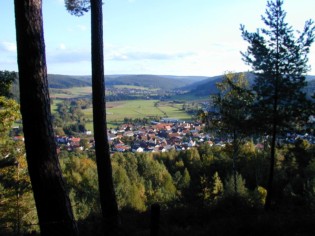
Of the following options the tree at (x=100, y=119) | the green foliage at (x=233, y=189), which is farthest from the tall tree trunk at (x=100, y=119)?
the green foliage at (x=233, y=189)

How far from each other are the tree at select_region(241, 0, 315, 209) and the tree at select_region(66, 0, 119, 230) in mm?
7470

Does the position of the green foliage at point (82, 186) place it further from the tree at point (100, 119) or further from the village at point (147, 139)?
the village at point (147, 139)

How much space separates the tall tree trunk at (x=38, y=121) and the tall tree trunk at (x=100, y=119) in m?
2.26

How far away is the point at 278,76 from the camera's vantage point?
40.4 ft

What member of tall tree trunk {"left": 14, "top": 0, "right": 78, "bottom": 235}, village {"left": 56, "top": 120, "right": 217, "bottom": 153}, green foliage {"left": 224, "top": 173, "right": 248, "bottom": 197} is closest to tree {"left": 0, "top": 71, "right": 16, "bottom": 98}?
tall tree trunk {"left": 14, "top": 0, "right": 78, "bottom": 235}

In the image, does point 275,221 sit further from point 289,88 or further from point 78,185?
point 78,185

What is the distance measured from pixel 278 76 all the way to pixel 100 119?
8238 millimetres

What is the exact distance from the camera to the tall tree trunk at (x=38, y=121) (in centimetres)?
395

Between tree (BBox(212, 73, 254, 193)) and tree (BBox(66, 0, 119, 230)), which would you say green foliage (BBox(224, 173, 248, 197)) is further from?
tree (BBox(66, 0, 119, 230))

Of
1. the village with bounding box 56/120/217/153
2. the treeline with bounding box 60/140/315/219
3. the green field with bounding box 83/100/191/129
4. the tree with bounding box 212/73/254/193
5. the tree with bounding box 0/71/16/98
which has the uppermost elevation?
the tree with bounding box 0/71/16/98

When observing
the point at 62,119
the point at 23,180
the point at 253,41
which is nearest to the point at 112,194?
the point at 23,180

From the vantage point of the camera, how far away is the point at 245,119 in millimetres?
13266

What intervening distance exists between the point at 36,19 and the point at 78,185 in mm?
35474

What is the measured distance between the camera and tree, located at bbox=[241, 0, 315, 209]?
12.2 meters
